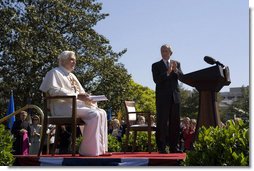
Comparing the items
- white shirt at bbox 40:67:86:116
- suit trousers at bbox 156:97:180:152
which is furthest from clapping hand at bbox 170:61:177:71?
white shirt at bbox 40:67:86:116

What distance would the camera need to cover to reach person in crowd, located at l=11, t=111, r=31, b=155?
8.88 m

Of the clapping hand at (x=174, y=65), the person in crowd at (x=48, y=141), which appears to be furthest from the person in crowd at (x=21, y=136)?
the clapping hand at (x=174, y=65)

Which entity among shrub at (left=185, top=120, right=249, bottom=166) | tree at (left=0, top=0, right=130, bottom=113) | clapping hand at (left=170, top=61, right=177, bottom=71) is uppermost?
tree at (left=0, top=0, right=130, bottom=113)

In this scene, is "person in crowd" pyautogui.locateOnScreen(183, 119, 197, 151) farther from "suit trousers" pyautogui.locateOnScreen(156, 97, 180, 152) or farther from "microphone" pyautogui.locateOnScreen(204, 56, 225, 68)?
"microphone" pyautogui.locateOnScreen(204, 56, 225, 68)

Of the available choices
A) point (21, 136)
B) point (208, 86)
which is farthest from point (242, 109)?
point (21, 136)

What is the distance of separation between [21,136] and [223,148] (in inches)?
210

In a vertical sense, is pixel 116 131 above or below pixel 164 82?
below

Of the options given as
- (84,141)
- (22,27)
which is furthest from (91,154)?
(22,27)

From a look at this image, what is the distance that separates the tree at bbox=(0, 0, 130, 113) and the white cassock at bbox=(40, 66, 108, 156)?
650 inches

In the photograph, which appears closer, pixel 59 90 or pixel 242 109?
pixel 59 90

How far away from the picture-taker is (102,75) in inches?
1027

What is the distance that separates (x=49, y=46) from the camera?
79.1 feet

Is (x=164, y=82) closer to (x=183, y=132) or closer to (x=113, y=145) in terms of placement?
(x=113, y=145)

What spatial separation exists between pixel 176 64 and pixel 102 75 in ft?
61.9
